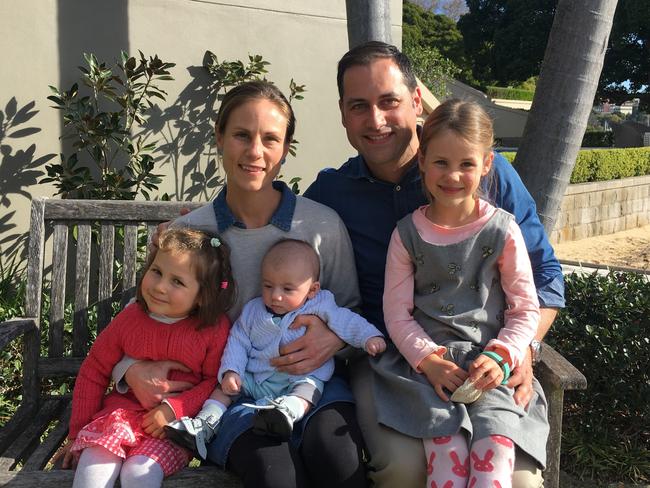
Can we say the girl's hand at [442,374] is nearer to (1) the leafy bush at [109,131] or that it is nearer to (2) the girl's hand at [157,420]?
(2) the girl's hand at [157,420]

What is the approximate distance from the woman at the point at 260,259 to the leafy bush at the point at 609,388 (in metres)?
1.65

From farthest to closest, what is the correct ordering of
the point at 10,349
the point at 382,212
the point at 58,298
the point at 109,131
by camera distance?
the point at 109,131
the point at 10,349
the point at 58,298
the point at 382,212

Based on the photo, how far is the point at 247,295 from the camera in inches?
109

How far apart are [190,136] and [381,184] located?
3.23m

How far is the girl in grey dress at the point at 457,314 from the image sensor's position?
2.26 m

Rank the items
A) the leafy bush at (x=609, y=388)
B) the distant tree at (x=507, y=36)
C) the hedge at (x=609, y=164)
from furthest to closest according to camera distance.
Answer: the distant tree at (x=507, y=36) < the hedge at (x=609, y=164) < the leafy bush at (x=609, y=388)

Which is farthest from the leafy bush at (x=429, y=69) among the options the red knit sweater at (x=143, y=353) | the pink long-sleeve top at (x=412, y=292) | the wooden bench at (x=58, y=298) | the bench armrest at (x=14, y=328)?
the red knit sweater at (x=143, y=353)

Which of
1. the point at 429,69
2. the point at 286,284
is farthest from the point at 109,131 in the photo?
the point at 429,69

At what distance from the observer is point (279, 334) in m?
2.59

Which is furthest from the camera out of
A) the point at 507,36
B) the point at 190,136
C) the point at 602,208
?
the point at 507,36

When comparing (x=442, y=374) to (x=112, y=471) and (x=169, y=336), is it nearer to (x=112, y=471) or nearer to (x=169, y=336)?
(x=169, y=336)

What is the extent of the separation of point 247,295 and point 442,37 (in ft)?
118

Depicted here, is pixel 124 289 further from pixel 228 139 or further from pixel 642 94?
pixel 642 94

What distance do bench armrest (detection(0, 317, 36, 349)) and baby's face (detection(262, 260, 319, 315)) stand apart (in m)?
1.01
